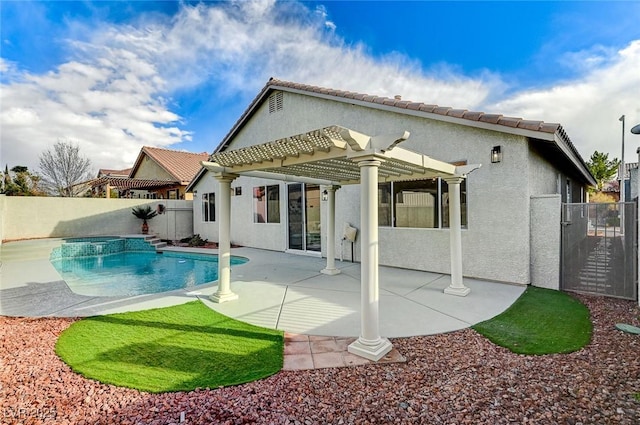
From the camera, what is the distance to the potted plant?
21.0 m

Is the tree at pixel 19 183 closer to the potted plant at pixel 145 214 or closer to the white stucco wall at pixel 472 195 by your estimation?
the potted plant at pixel 145 214

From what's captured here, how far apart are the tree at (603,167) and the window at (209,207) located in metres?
42.4

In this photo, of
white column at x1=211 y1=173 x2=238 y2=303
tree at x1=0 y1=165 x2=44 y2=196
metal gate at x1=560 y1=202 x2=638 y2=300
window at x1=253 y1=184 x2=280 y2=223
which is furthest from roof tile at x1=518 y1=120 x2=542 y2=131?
tree at x1=0 y1=165 x2=44 y2=196

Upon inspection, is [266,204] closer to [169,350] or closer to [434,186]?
[434,186]

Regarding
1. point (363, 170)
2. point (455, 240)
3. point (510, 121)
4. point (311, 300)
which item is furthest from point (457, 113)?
point (311, 300)

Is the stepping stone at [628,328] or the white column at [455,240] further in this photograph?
the white column at [455,240]

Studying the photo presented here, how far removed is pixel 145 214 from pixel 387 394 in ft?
71.4

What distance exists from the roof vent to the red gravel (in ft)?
41.9

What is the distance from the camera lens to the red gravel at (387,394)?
126 inches

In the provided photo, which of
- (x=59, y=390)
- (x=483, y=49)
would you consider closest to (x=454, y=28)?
(x=483, y=49)

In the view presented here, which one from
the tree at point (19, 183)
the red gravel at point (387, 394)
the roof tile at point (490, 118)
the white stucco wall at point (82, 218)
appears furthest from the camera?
the tree at point (19, 183)

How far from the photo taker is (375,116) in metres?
11.2

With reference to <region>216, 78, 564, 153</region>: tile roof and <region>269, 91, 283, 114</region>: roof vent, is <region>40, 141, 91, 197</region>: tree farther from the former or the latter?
<region>216, 78, 564, 153</region>: tile roof

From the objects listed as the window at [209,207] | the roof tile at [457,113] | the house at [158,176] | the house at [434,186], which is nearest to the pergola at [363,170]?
the house at [434,186]
